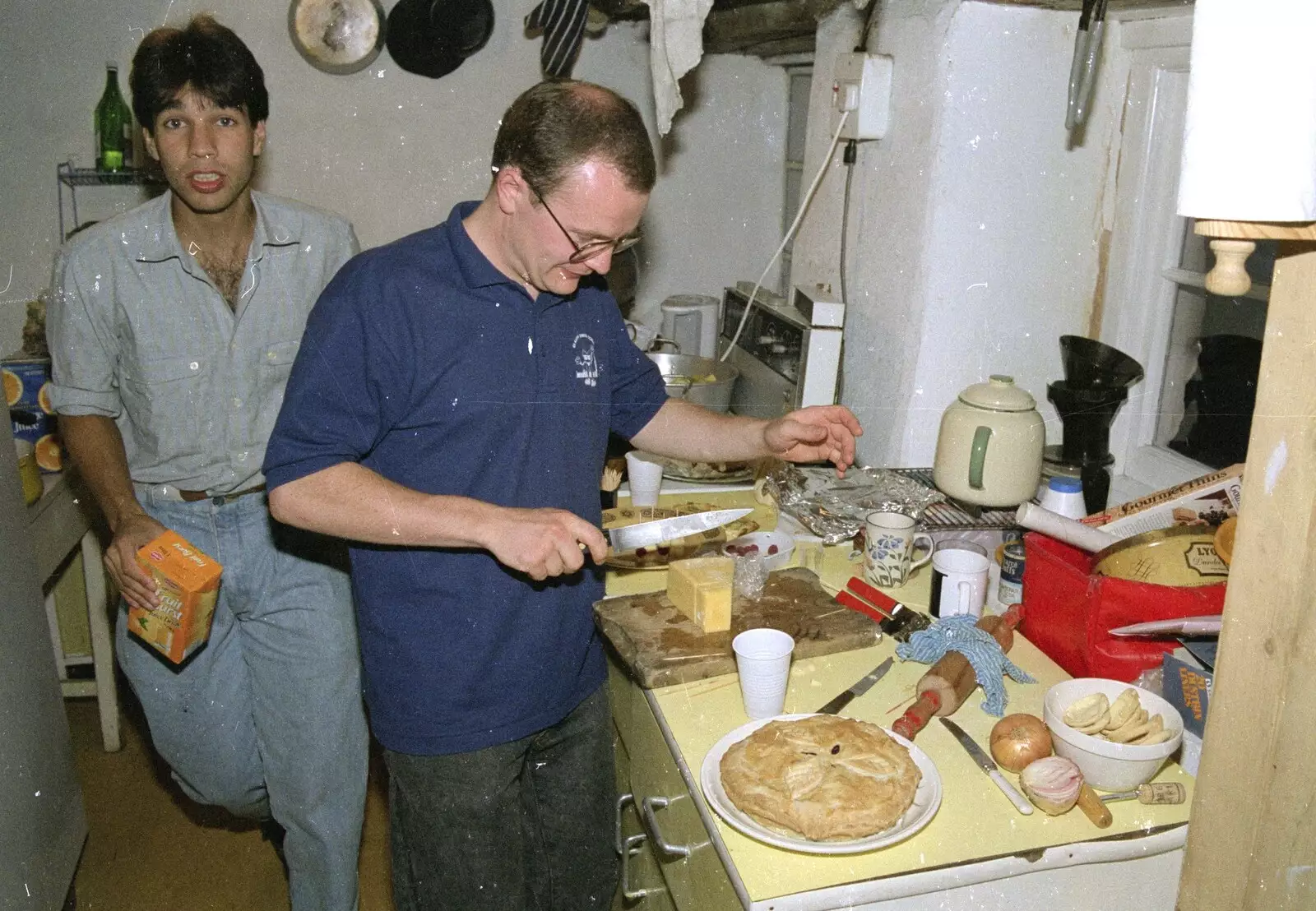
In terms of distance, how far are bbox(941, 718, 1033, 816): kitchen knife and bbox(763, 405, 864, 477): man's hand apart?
1.82 ft

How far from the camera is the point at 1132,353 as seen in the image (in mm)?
2225

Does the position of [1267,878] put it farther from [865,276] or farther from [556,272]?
[865,276]

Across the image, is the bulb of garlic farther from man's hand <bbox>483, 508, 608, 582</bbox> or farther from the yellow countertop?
man's hand <bbox>483, 508, 608, 582</bbox>

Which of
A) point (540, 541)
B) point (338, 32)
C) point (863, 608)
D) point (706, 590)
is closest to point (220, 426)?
point (540, 541)

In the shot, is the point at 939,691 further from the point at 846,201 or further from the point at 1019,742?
the point at 846,201

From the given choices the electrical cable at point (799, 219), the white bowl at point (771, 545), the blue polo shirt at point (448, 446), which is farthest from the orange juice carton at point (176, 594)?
the electrical cable at point (799, 219)

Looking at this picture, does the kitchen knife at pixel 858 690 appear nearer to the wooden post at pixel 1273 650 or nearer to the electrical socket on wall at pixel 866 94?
the wooden post at pixel 1273 650

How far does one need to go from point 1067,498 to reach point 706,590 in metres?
0.73

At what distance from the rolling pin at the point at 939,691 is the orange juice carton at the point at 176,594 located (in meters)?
1.33

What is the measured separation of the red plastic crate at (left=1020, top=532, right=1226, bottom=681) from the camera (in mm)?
1518

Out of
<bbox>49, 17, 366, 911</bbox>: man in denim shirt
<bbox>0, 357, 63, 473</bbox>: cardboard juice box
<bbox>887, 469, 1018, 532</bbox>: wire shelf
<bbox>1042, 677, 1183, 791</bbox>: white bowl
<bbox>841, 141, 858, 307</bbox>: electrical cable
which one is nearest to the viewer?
<bbox>1042, 677, 1183, 791</bbox>: white bowl

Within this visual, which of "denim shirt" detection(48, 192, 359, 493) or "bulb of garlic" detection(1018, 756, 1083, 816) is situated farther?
"denim shirt" detection(48, 192, 359, 493)

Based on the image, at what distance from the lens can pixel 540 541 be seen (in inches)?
58.7

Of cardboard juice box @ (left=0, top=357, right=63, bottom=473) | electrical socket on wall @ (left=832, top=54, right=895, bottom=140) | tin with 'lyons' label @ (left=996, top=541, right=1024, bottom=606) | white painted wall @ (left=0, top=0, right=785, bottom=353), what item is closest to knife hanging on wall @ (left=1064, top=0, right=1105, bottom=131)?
electrical socket on wall @ (left=832, top=54, right=895, bottom=140)
